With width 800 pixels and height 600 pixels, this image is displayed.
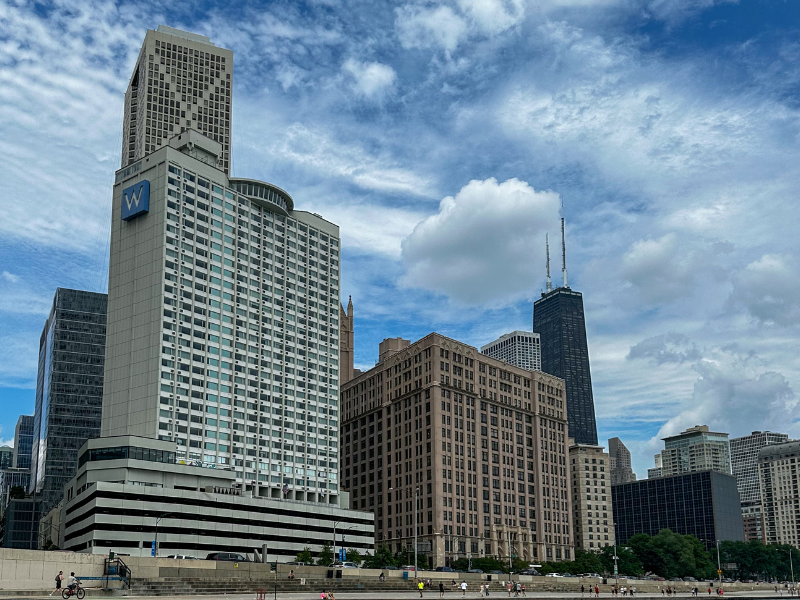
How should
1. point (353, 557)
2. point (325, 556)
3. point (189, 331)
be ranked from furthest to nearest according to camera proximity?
point (189, 331), point (353, 557), point (325, 556)

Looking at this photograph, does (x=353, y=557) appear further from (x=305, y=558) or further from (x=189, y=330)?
(x=189, y=330)

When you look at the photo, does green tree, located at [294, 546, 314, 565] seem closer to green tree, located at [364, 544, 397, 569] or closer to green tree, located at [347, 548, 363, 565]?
green tree, located at [347, 548, 363, 565]

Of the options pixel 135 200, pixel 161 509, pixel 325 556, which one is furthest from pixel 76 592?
pixel 135 200

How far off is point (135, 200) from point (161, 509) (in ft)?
222

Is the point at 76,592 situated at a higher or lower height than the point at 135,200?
lower

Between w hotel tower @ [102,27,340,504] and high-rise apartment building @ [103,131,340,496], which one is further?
high-rise apartment building @ [103,131,340,496]

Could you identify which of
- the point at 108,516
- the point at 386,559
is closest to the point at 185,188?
the point at 108,516

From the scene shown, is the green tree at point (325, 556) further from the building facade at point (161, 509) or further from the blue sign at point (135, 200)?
the blue sign at point (135, 200)

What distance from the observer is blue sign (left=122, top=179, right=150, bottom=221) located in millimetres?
185000

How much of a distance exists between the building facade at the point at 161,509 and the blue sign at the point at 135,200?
1989 inches

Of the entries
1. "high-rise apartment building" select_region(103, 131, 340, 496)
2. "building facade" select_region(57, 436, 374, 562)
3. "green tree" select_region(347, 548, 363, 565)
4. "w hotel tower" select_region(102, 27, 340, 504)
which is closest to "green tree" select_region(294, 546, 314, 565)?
"green tree" select_region(347, 548, 363, 565)

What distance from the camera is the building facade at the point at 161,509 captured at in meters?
152

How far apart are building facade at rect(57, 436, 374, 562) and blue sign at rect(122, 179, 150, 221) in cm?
5051

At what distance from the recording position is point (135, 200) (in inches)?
7352
